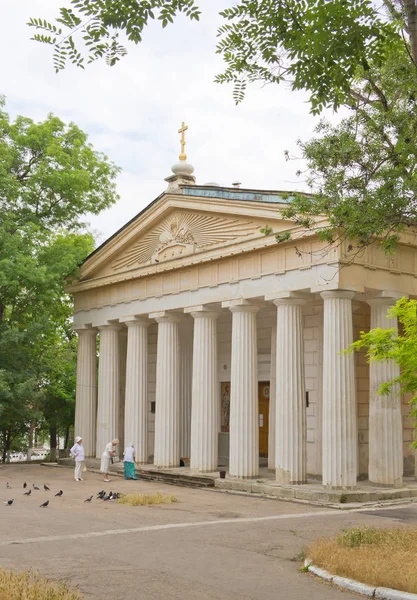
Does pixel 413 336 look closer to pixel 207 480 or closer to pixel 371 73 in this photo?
pixel 371 73

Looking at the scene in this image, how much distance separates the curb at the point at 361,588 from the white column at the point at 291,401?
11.0 metres

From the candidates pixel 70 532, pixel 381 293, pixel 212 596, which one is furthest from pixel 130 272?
pixel 212 596

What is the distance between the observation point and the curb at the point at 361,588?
→ 28.4 feet

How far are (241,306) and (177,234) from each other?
14.8ft

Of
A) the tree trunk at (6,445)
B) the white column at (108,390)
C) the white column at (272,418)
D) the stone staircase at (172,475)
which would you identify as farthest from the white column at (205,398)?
the tree trunk at (6,445)

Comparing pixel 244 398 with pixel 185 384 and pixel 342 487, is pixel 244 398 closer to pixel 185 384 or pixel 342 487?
pixel 342 487

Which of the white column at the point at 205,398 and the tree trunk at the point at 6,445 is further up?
the white column at the point at 205,398

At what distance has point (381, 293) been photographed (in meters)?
21.3

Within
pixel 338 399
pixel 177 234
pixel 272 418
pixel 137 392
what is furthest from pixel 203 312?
pixel 338 399

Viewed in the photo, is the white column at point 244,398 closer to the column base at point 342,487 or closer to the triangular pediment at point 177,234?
the triangular pediment at point 177,234

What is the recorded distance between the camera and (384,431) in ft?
68.5

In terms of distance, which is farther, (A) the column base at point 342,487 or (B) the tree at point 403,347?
(A) the column base at point 342,487

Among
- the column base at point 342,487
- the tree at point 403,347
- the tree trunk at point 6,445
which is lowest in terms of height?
the tree trunk at point 6,445

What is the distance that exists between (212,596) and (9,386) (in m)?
22.9
